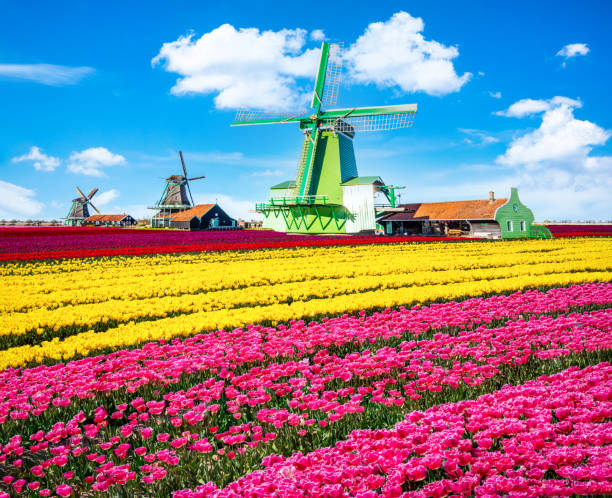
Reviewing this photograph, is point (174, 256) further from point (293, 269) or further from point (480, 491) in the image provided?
point (480, 491)

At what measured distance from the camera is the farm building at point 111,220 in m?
92.8

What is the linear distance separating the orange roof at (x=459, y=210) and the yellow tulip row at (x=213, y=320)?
3038 cm

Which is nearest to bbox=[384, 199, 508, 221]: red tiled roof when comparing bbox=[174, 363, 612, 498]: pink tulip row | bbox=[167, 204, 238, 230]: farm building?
bbox=[167, 204, 238, 230]: farm building

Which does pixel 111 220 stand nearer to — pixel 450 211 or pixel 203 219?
pixel 203 219

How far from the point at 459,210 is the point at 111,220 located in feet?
249

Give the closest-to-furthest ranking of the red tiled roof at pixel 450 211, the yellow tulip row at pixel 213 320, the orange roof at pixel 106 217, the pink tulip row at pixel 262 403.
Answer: the pink tulip row at pixel 262 403, the yellow tulip row at pixel 213 320, the red tiled roof at pixel 450 211, the orange roof at pixel 106 217

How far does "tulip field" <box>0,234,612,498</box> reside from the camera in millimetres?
2795

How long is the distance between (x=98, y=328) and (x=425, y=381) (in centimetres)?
651

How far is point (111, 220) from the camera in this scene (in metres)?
93.2

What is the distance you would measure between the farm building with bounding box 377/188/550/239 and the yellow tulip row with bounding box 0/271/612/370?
30.1 m

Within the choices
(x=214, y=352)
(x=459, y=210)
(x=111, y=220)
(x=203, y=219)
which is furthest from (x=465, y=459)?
(x=111, y=220)

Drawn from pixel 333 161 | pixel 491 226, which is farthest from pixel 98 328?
pixel 491 226

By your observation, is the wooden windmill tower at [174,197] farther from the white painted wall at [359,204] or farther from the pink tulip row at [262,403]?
the pink tulip row at [262,403]

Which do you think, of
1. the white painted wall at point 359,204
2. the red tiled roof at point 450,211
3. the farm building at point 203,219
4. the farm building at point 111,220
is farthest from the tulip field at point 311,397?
the farm building at point 111,220
